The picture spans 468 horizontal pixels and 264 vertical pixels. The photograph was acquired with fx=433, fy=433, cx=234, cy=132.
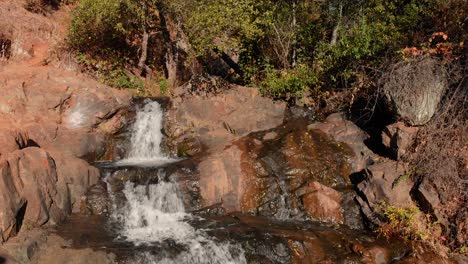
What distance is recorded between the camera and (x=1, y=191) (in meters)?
9.00

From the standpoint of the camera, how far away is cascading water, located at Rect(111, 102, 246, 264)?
9.43 meters

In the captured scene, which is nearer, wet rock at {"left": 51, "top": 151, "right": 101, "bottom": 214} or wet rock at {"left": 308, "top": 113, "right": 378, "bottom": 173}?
wet rock at {"left": 51, "top": 151, "right": 101, "bottom": 214}

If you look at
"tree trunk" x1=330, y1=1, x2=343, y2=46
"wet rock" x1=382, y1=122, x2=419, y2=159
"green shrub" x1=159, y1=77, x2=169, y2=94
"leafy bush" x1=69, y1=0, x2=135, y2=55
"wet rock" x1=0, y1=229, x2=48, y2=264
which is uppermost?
"tree trunk" x1=330, y1=1, x2=343, y2=46

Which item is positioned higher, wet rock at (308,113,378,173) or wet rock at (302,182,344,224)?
wet rock at (308,113,378,173)

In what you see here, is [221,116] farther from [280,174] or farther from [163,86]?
[280,174]

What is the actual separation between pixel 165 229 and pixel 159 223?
21.2 inches

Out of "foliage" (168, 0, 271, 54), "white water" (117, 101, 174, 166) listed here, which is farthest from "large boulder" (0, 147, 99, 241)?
"foliage" (168, 0, 271, 54)

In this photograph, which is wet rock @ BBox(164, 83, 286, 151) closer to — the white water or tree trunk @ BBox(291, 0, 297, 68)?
the white water

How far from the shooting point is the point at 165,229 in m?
10.6

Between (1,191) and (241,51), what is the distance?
10.6m

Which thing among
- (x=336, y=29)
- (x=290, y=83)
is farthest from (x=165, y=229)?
(x=336, y=29)

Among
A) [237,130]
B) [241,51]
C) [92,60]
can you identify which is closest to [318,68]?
[241,51]

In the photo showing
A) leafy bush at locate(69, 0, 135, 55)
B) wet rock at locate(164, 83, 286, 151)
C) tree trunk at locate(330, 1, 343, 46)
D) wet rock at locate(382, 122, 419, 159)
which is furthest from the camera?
tree trunk at locate(330, 1, 343, 46)

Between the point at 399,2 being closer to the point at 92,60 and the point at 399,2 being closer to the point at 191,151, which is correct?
the point at 191,151
